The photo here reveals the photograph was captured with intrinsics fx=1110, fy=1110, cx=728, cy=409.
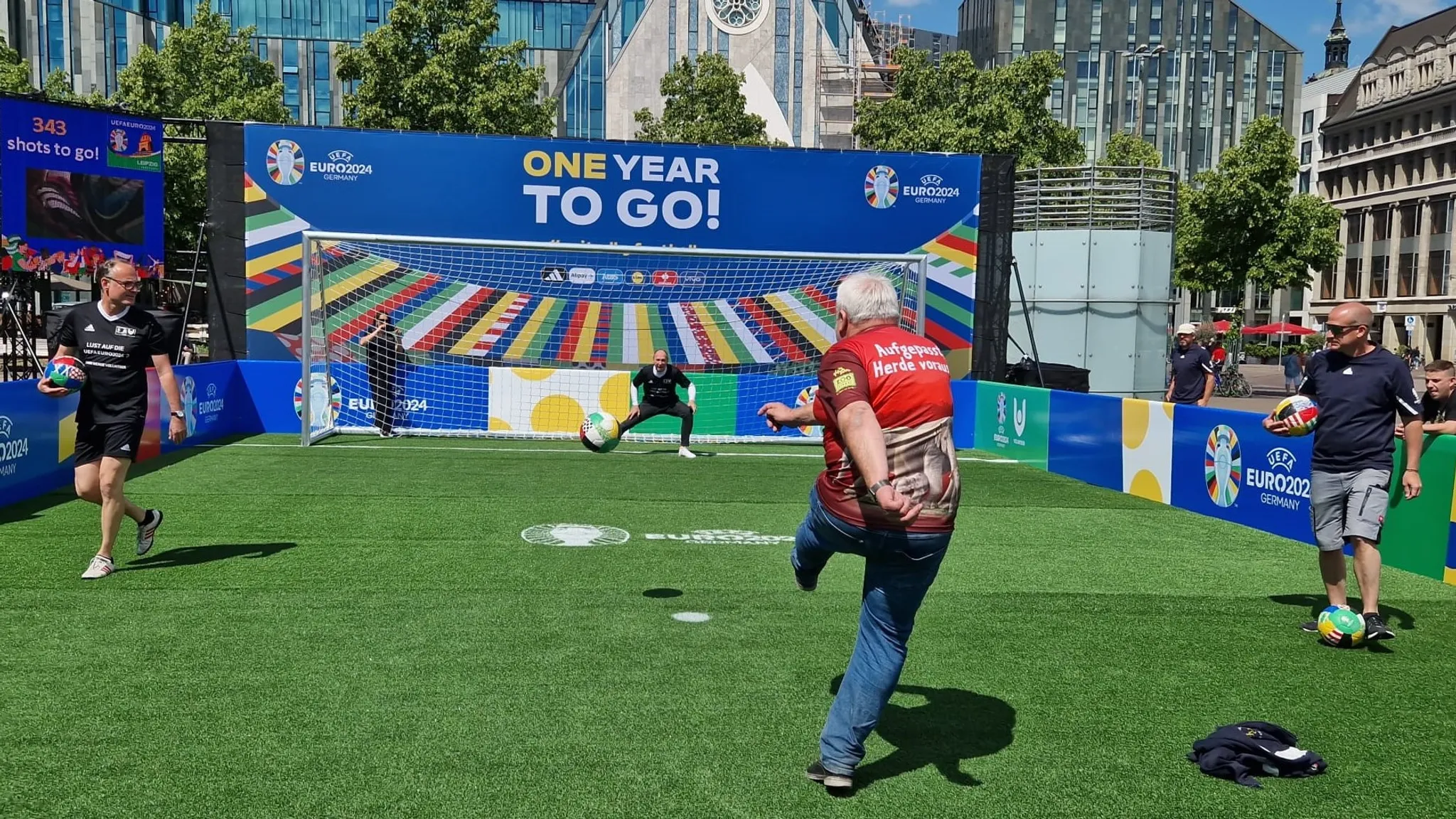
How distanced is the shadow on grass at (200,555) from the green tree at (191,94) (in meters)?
26.2

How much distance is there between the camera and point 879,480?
3.69 metres

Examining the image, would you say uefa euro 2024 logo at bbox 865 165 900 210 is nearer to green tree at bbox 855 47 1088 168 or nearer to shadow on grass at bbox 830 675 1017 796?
shadow on grass at bbox 830 675 1017 796

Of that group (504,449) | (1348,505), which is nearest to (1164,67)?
(504,449)

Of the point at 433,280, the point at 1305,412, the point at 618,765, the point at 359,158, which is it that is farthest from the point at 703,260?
the point at 618,765

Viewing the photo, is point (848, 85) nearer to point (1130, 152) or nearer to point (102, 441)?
point (1130, 152)

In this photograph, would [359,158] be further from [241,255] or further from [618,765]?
[618,765]

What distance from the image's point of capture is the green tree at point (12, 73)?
3127 centimetres

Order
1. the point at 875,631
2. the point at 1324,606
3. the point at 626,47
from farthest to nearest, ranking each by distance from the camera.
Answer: the point at 626,47, the point at 1324,606, the point at 875,631

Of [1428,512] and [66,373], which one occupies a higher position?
[66,373]

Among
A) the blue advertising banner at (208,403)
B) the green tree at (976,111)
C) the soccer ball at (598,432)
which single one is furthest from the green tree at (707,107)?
the soccer ball at (598,432)

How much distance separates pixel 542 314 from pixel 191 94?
69.1ft

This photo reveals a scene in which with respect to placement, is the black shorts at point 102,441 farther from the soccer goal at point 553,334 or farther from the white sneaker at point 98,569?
the soccer goal at point 553,334

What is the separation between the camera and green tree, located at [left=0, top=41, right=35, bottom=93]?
31.3 meters

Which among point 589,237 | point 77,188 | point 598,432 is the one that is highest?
point 77,188
